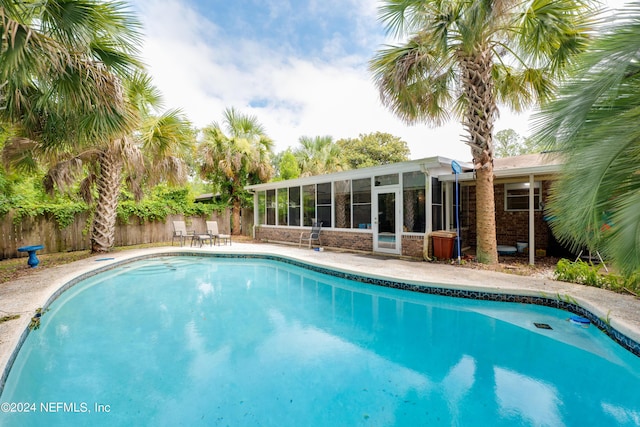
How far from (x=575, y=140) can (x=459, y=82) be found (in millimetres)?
6189

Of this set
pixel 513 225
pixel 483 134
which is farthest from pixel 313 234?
pixel 513 225

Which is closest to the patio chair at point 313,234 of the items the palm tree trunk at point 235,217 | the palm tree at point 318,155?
the palm tree trunk at point 235,217

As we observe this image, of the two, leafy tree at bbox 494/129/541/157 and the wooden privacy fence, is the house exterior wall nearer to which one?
the wooden privacy fence

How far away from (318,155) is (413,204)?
1094 cm

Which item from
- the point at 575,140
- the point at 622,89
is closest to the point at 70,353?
the point at 575,140

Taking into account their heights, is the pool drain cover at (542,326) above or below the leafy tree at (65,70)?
below

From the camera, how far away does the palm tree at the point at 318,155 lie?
18.4m

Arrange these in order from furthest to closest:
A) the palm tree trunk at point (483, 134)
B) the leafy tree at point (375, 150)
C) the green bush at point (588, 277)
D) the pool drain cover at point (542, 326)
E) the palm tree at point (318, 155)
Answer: the leafy tree at point (375, 150)
the palm tree at point (318, 155)
the palm tree trunk at point (483, 134)
the green bush at point (588, 277)
the pool drain cover at point (542, 326)

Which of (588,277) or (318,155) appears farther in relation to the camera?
(318,155)

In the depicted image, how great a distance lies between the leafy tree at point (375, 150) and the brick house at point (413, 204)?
14155mm

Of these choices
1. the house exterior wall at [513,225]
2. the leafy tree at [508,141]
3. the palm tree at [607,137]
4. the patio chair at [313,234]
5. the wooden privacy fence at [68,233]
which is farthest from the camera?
the leafy tree at [508,141]

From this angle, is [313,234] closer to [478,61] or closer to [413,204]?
[413,204]

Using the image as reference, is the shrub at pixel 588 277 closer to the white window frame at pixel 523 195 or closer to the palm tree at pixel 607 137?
the white window frame at pixel 523 195

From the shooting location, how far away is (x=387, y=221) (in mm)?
9133
